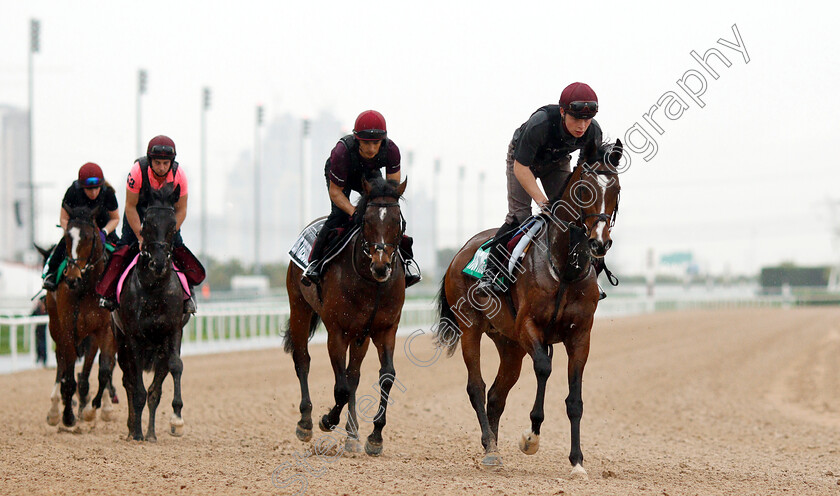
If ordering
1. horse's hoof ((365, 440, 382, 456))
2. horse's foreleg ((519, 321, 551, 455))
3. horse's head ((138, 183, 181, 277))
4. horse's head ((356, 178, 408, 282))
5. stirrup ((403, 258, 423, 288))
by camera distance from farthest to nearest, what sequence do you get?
horse's head ((138, 183, 181, 277)) → stirrup ((403, 258, 423, 288)) → horse's hoof ((365, 440, 382, 456)) → horse's head ((356, 178, 408, 282)) → horse's foreleg ((519, 321, 551, 455))

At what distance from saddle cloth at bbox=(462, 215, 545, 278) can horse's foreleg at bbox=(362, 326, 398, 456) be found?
86 cm

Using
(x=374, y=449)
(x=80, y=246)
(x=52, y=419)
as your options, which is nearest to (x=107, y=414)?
(x=52, y=419)

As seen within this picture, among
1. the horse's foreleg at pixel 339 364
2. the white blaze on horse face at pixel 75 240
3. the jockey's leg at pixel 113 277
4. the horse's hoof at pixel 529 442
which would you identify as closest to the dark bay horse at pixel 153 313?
the jockey's leg at pixel 113 277

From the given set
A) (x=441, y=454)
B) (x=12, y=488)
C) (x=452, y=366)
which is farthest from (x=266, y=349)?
(x=12, y=488)

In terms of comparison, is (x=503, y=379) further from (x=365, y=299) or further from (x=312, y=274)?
(x=312, y=274)

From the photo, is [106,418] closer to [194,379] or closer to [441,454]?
[441,454]

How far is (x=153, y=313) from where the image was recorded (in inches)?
345

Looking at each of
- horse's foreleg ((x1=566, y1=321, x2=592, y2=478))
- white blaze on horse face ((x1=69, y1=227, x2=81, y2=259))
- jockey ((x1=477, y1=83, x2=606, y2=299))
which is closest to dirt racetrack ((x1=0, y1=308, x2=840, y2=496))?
horse's foreleg ((x1=566, y1=321, x2=592, y2=478))

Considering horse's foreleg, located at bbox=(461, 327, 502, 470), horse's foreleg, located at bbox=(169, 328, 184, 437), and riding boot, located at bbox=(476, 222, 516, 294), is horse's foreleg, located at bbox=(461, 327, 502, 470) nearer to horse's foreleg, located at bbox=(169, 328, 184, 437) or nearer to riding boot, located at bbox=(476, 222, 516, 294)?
riding boot, located at bbox=(476, 222, 516, 294)

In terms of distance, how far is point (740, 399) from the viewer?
15.1m

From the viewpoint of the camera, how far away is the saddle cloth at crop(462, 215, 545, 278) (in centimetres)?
724

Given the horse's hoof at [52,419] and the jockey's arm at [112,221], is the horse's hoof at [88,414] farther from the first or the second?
the jockey's arm at [112,221]

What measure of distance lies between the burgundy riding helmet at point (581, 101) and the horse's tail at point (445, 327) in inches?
89.1

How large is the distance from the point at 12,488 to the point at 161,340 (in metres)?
3.21
